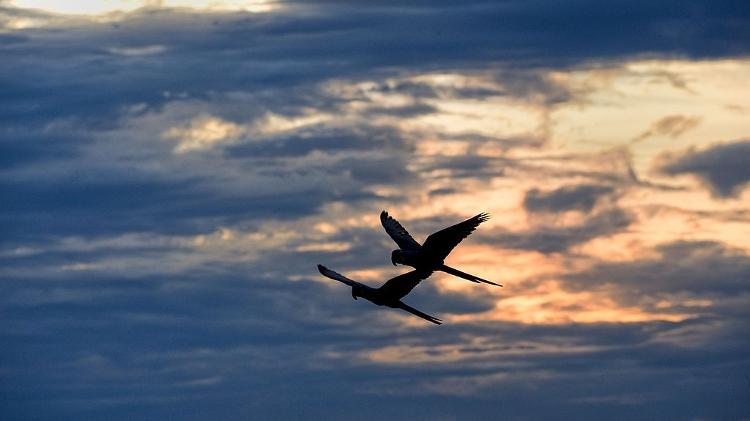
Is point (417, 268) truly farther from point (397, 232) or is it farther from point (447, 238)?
point (397, 232)

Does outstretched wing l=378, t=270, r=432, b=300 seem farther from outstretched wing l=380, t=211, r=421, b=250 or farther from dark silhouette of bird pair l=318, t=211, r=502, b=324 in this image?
outstretched wing l=380, t=211, r=421, b=250

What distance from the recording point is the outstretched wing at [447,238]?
249 feet

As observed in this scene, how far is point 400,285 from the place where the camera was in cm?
7538

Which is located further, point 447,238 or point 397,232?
point 397,232

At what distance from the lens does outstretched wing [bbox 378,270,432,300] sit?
7500 centimetres

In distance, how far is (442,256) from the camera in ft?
258

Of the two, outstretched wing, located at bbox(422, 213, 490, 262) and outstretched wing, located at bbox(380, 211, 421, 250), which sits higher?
outstretched wing, located at bbox(380, 211, 421, 250)

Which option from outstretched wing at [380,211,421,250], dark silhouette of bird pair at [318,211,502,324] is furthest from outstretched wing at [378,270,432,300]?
outstretched wing at [380,211,421,250]

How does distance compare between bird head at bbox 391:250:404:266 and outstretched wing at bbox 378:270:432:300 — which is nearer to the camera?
outstretched wing at bbox 378:270:432:300

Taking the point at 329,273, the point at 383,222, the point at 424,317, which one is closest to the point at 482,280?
the point at 424,317

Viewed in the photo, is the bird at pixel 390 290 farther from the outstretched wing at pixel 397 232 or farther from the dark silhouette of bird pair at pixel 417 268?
the outstretched wing at pixel 397 232

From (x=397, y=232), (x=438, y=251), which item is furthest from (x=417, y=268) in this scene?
(x=397, y=232)

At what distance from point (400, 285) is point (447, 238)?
4852 millimetres

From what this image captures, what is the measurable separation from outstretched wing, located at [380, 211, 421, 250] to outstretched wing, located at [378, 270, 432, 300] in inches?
→ 457
